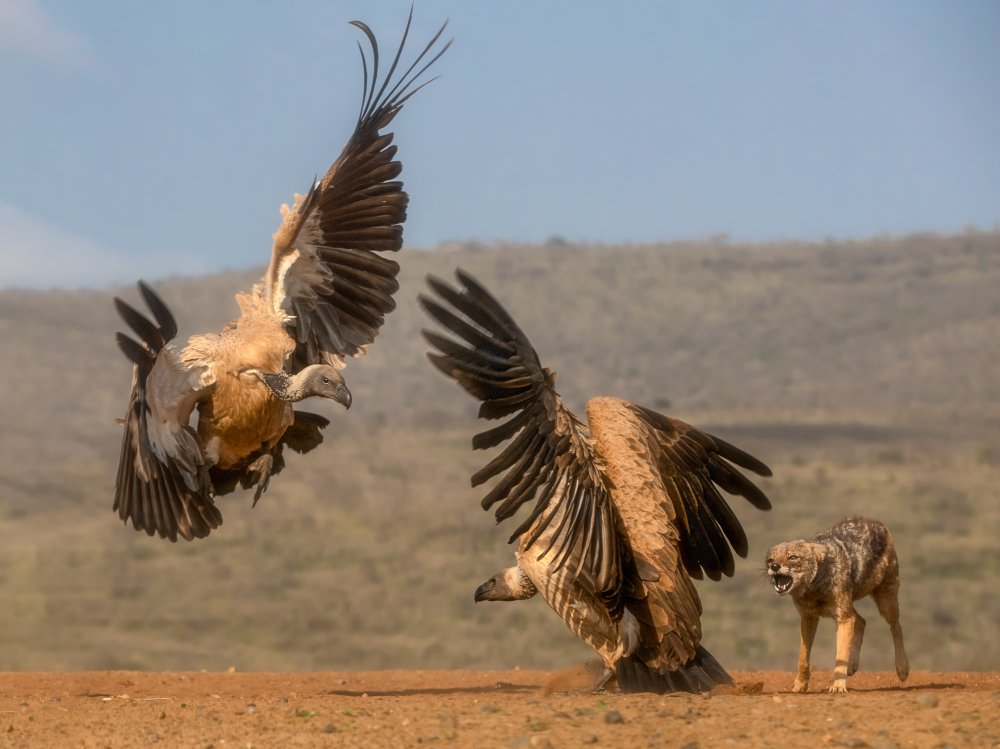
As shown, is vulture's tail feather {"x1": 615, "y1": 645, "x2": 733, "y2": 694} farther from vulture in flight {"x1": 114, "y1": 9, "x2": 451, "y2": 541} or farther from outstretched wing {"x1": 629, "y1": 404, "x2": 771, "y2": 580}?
vulture in flight {"x1": 114, "y1": 9, "x2": 451, "y2": 541}

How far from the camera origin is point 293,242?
1016 cm

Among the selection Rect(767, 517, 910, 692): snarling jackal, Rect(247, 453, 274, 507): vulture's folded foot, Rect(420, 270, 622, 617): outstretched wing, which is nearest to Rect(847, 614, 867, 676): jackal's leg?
Rect(767, 517, 910, 692): snarling jackal

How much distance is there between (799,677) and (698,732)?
2133mm

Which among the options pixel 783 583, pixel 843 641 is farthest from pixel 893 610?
pixel 783 583

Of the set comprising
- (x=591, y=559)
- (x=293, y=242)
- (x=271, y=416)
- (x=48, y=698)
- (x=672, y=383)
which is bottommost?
(x=48, y=698)

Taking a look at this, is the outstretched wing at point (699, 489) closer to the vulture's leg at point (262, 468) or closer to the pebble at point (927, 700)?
the pebble at point (927, 700)

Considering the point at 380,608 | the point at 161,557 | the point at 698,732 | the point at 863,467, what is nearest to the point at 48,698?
the point at 698,732

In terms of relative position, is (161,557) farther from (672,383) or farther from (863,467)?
(672,383)

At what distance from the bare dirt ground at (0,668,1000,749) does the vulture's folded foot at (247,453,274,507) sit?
1.71m

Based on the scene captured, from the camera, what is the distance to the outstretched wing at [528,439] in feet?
23.0

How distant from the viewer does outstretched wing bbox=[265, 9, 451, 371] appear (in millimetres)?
10234

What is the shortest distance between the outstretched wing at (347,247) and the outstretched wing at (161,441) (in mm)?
1097

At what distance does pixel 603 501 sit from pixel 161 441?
3060mm

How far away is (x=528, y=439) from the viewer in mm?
7270
